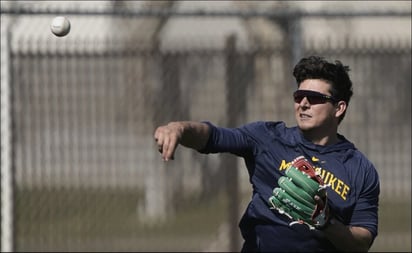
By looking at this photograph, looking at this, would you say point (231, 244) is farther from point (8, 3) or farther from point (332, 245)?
point (332, 245)

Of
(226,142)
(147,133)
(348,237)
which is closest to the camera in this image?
(348,237)

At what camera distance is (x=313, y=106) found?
5.18 m

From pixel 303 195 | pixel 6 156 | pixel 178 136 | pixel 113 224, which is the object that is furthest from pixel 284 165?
pixel 113 224

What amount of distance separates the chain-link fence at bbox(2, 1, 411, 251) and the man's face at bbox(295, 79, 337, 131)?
3.81m

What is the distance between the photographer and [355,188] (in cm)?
514

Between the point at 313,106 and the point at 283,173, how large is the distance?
0.38 metres

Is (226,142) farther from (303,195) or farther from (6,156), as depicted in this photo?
(6,156)

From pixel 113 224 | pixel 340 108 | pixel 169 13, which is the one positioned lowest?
pixel 113 224

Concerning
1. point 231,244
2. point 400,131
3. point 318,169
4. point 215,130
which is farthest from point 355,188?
point 400,131

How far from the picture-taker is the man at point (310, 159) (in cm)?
509

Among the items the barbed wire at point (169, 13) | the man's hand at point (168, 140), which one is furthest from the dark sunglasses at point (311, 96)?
the barbed wire at point (169, 13)

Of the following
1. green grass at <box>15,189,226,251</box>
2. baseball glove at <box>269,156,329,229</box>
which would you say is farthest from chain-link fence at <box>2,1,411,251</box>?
baseball glove at <box>269,156,329,229</box>

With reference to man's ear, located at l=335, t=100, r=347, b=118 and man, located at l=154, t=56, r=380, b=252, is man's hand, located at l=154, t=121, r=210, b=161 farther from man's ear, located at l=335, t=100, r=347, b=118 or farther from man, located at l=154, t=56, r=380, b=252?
man's ear, located at l=335, t=100, r=347, b=118

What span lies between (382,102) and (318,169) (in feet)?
15.8
